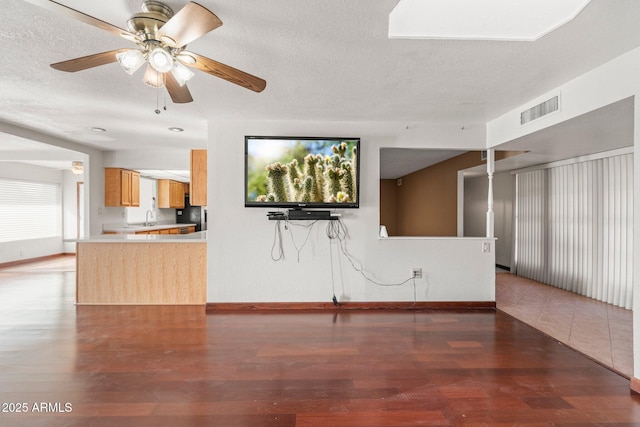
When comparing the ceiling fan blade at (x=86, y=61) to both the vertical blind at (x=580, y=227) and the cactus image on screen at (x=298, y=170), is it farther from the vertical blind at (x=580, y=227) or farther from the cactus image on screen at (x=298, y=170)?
the vertical blind at (x=580, y=227)

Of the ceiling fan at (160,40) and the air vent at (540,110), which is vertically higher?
the air vent at (540,110)

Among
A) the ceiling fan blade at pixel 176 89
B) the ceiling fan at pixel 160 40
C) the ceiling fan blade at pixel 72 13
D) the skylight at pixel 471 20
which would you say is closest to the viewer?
the ceiling fan blade at pixel 72 13

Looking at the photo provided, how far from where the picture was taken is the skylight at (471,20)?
78.3 inches

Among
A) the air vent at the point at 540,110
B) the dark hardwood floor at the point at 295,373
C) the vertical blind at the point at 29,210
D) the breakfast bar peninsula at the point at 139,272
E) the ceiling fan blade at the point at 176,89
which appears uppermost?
the air vent at the point at 540,110

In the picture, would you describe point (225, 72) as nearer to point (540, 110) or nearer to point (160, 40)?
point (160, 40)

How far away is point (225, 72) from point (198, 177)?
2.84m

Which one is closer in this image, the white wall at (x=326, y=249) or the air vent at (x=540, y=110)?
Answer: the air vent at (x=540, y=110)

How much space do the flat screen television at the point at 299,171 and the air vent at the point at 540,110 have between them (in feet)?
5.93

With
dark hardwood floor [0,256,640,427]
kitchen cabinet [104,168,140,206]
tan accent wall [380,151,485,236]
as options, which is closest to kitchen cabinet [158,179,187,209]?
kitchen cabinet [104,168,140,206]

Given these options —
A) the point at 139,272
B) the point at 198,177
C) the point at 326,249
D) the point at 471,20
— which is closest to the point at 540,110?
the point at 471,20

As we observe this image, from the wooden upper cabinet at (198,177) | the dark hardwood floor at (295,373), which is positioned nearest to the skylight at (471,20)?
the dark hardwood floor at (295,373)

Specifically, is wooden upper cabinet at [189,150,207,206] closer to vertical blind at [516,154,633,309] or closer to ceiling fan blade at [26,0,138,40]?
ceiling fan blade at [26,0,138,40]

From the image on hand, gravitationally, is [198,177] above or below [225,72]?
below

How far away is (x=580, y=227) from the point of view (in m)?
4.73
